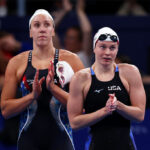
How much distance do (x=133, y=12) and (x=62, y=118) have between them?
14.7ft

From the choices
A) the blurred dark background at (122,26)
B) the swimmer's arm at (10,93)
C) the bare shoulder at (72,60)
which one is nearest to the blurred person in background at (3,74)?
the blurred dark background at (122,26)

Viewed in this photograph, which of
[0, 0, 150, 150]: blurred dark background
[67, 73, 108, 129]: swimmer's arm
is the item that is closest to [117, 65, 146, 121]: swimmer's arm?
[67, 73, 108, 129]: swimmer's arm

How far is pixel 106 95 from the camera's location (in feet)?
11.1

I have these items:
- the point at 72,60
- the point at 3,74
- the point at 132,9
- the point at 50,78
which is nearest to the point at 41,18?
the point at 72,60

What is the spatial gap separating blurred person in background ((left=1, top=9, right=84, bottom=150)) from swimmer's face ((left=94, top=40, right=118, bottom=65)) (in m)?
0.35

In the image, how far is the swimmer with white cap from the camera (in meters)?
3.39

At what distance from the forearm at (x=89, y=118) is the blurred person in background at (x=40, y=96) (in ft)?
0.98

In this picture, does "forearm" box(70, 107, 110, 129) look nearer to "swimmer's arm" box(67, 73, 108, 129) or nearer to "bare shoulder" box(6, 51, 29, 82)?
"swimmer's arm" box(67, 73, 108, 129)

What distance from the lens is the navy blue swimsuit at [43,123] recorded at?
373 cm

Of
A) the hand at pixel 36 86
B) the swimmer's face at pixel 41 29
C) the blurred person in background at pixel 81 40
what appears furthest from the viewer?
the blurred person in background at pixel 81 40

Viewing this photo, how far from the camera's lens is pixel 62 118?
382cm

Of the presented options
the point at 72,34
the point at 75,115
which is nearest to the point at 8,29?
the point at 72,34

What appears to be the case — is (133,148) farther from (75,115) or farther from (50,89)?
(50,89)

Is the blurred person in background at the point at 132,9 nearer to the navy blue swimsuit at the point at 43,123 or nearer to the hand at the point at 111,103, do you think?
the navy blue swimsuit at the point at 43,123
